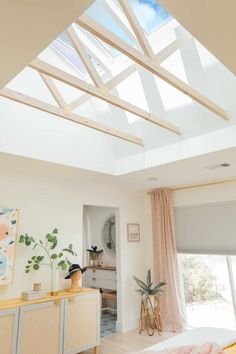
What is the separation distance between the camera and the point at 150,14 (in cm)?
244

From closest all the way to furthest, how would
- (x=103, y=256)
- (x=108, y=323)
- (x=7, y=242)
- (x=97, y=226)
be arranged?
(x=7, y=242) → (x=108, y=323) → (x=103, y=256) → (x=97, y=226)

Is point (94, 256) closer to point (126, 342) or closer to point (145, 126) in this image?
point (126, 342)

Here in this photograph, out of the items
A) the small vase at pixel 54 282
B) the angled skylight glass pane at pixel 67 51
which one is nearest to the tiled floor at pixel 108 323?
the small vase at pixel 54 282

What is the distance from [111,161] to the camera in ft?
12.0

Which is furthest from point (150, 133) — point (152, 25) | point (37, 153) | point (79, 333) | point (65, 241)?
point (79, 333)

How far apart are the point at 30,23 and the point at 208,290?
4.16 meters

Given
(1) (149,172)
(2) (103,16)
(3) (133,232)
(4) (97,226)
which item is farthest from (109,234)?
(2) (103,16)

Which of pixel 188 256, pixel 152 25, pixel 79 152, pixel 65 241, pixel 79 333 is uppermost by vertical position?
pixel 152 25

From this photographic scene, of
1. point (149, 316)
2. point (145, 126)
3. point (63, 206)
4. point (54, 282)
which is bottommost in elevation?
point (149, 316)

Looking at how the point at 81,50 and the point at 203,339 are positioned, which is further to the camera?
the point at 203,339

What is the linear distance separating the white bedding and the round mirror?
121 inches

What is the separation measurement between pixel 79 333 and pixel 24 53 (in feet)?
9.92

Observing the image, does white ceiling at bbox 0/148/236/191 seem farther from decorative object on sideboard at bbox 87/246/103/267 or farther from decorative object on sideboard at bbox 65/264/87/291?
decorative object on sideboard at bbox 87/246/103/267

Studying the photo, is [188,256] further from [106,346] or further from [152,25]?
[152,25]
